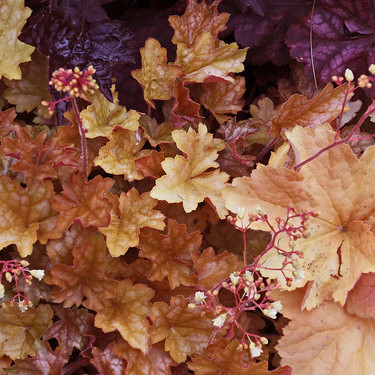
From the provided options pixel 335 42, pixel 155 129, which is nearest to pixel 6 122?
pixel 155 129

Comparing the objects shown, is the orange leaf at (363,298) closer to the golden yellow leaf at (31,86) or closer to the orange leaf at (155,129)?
the orange leaf at (155,129)

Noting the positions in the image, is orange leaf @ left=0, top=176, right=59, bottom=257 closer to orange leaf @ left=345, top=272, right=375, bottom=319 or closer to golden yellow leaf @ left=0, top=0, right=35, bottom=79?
golden yellow leaf @ left=0, top=0, right=35, bottom=79

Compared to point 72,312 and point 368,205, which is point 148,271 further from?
point 368,205

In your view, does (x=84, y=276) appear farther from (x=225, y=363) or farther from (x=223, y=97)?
(x=223, y=97)

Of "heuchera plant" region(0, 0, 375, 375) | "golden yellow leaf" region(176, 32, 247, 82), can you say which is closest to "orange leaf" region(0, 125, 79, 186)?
"heuchera plant" region(0, 0, 375, 375)

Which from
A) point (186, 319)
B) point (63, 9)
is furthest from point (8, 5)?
point (186, 319)

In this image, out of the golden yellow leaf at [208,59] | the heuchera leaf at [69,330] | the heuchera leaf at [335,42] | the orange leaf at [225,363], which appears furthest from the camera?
the heuchera leaf at [335,42]

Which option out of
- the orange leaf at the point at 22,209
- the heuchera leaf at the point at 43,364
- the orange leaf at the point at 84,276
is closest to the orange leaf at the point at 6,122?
the orange leaf at the point at 22,209

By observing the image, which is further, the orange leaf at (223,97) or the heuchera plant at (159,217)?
the orange leaf at (223,97)
